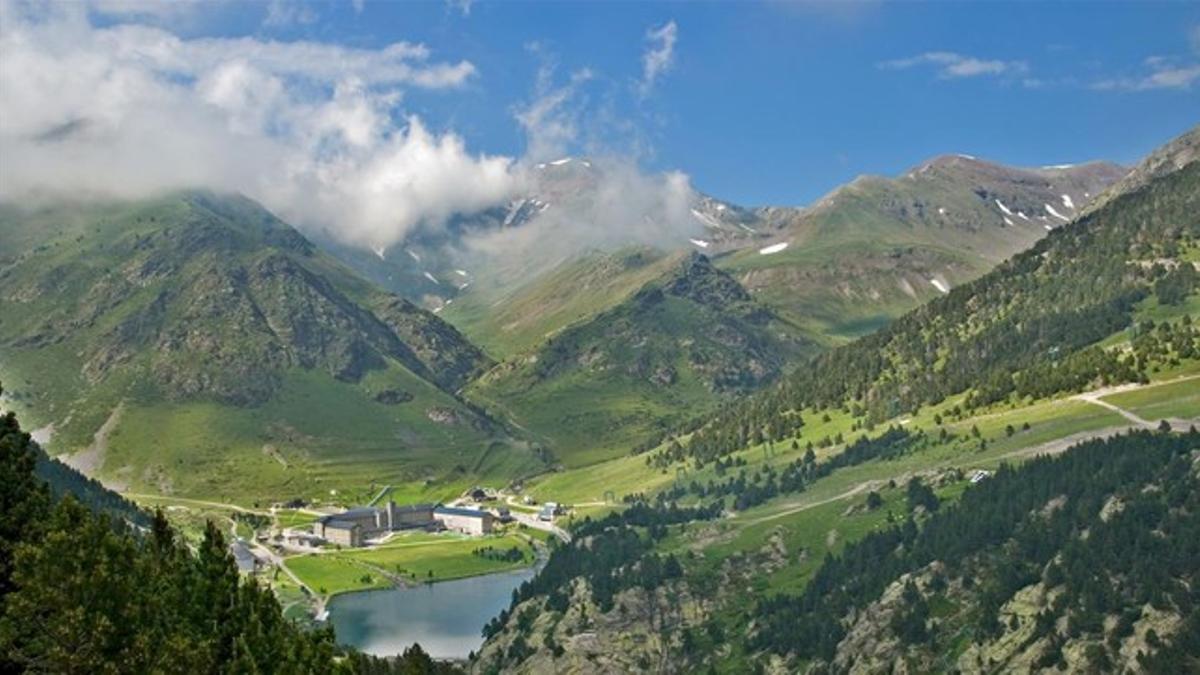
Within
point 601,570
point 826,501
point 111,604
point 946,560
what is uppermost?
point 111,604

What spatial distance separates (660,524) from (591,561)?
25.1 meters

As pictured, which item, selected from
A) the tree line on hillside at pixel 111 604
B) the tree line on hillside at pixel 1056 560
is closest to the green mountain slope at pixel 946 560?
the tree line on hillside at pixel 1056 560

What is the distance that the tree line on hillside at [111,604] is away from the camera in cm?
3438

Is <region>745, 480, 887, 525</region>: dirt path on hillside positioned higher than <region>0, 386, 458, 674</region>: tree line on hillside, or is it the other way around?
<region>0, 386, 458, 674</region>: tree line on hillside

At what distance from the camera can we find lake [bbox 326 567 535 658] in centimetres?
16050

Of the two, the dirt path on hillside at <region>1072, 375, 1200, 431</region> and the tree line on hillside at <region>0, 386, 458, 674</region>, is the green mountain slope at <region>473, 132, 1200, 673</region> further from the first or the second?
the tree line on hillside at <region>0, 386, 458, 674</region>

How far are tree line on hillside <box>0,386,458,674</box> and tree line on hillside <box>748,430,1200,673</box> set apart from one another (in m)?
80.1

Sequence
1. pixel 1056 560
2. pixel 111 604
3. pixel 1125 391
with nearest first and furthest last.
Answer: pixel 111 604 → pixel 1056 560 → pixel 1125 391

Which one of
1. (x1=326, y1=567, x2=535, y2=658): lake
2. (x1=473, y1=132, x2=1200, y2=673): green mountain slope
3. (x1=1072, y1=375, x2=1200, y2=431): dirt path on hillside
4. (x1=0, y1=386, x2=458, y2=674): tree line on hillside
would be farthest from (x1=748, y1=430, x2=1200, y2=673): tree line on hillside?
(x1=0, y1=386, x2=458, y2=674): tree line on hillside

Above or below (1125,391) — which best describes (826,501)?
below

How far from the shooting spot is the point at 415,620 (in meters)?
178

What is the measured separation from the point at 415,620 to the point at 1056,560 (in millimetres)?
103012

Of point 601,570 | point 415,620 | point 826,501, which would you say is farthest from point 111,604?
point 826,501

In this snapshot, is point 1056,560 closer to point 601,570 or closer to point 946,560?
point 946,560
